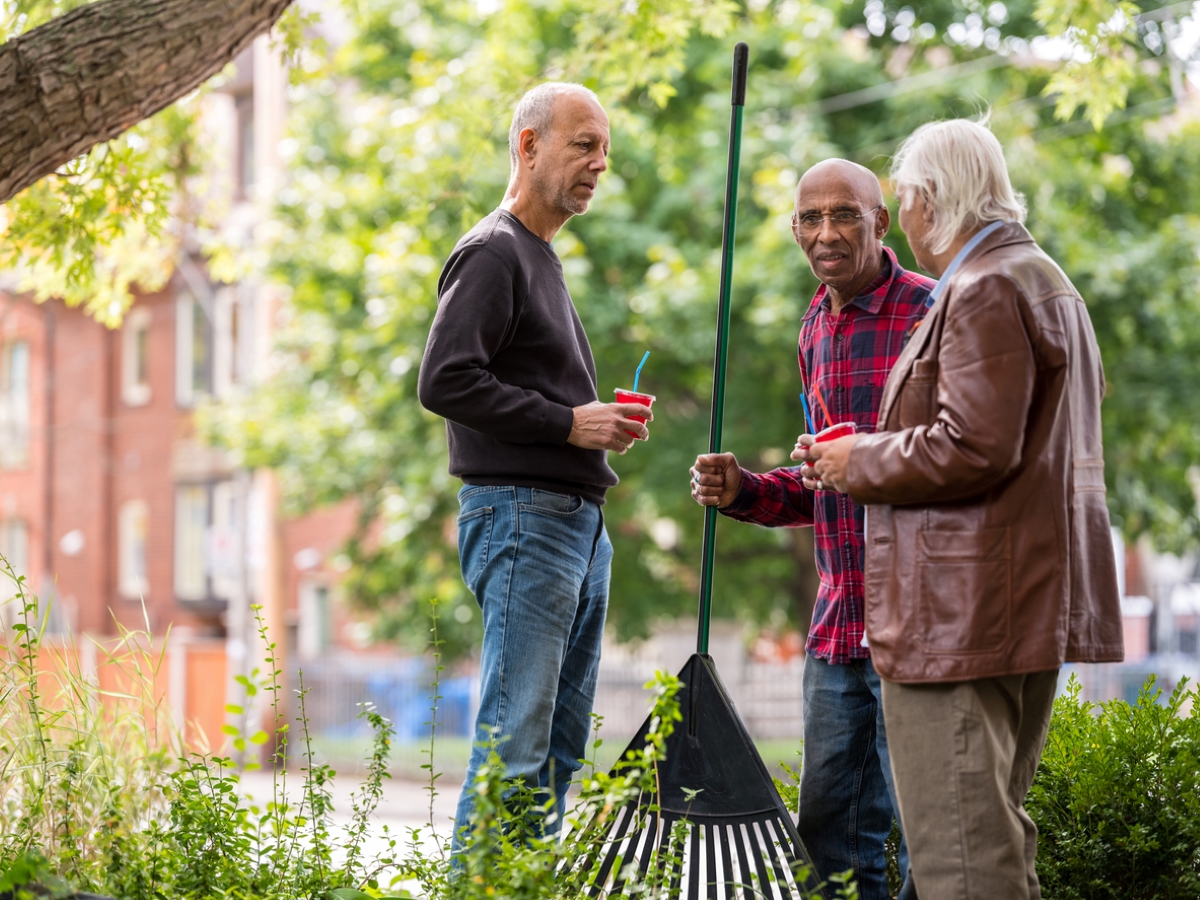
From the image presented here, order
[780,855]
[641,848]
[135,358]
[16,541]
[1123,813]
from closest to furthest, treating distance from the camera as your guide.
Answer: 1. [780,855]
2. [641,848]
3. [1123,813]
4. [135,358]
5. [16,541]

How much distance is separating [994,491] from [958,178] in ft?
2.01

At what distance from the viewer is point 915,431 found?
2361 mm

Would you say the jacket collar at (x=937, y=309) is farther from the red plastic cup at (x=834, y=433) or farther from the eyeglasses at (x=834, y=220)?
the eyeglasses at (x=834, y=220)

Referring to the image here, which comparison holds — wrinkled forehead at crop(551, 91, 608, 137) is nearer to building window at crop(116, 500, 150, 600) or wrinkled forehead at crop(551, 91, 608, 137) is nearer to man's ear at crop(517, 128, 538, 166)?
man's ear at crop(517, 128, 538, 166)

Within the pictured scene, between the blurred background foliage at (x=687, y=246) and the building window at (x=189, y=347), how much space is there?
8108mm

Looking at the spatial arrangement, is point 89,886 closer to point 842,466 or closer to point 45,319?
point 842,466

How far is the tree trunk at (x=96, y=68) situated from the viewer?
3.29m

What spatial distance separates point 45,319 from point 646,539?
1552 centimetres

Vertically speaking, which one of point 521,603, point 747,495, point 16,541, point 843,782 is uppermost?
point 747,495

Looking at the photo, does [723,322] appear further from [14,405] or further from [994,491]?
[14,405]

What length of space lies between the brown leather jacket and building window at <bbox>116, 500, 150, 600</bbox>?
69.3 feet

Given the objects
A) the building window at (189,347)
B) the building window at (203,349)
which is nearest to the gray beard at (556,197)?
the building window at (203,349)

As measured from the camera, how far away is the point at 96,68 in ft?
10.9

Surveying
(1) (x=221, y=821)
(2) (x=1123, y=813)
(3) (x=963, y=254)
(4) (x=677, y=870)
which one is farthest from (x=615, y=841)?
(3) (x=963, y=254)
